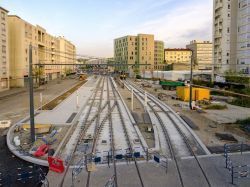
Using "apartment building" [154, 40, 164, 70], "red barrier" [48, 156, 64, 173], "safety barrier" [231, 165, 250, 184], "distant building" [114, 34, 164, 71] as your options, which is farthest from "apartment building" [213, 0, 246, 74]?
"apartment building" [154, 40, 164, 70]

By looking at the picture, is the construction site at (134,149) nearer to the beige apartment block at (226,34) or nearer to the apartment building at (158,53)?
the beige apartment block at (226,34)

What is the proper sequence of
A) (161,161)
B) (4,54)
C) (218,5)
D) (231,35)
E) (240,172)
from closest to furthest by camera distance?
1. (240,172)
2. (161,161)
3. (4,54)
4. (231,35)
5. (218,5)

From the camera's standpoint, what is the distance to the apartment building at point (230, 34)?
54.6 meters

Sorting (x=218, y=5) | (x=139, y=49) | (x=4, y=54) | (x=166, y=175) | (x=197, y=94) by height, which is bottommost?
(x=166, y=175)

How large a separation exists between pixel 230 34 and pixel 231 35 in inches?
12.3

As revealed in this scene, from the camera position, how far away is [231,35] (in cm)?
5862

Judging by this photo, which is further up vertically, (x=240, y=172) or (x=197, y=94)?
(x=197, y=94)

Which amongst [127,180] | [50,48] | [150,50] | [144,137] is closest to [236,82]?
[144,137]

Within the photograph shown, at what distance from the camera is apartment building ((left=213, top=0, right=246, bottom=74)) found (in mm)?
54594

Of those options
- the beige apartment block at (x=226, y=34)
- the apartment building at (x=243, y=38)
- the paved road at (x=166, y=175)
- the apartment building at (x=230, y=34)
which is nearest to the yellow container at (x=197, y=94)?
the apartment building at (x=243, y=38)

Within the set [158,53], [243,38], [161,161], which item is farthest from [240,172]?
[158,53]

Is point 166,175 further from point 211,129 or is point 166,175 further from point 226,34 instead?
point 226,34

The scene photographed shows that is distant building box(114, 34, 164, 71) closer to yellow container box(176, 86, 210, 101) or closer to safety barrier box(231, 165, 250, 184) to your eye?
yellow container box(176, 86, 210, 101)

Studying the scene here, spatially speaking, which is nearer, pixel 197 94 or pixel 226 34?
pixel 197 94
